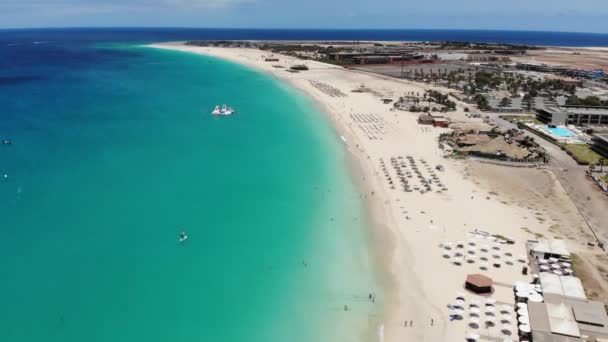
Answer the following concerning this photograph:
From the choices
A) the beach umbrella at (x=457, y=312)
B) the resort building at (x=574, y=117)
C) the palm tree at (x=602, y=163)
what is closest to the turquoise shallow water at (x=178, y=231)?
the beach umbrella at (x=457, y=312)

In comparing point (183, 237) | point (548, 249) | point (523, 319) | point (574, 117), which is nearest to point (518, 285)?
point (523, 319)

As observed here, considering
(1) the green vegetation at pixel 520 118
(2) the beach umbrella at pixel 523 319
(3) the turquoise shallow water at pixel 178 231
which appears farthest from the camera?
(1) the green vegetation at pixel 520 118

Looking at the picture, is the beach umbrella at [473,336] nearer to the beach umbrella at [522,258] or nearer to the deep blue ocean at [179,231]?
the deep blue ocean at [179,231]

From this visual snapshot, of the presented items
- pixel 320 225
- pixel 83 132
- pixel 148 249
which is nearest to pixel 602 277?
pixel 320 225

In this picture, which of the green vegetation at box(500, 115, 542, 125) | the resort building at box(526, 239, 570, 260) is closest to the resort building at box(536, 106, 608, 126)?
the green vegetation at box(500, 115, 542, 125)

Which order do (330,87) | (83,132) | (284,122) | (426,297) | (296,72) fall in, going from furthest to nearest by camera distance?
(296,72), (330,87), (284,122), (83,132), (426,297)

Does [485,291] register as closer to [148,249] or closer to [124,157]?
[148,249]
